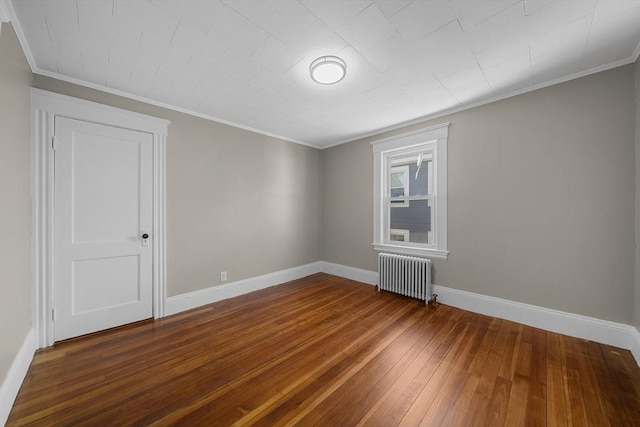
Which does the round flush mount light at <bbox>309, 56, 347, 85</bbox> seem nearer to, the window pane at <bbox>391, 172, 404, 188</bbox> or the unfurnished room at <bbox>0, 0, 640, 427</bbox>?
the unfurnished room at <bbox>0, 0, 640, 427</bbox>

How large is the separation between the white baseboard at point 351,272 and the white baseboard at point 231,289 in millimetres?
301

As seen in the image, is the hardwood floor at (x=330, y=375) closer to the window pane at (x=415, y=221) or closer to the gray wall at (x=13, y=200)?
the gray wall at (x=13, y=200)

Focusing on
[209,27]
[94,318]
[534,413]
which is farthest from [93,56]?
[534,413]

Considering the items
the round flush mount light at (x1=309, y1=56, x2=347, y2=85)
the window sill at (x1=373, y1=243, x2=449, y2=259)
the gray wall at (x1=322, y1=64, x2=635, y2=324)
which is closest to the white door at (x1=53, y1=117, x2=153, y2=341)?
the round flush mount light at (x1=309, y1=56, x2=347, y2=85)

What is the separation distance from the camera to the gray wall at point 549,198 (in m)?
2.21

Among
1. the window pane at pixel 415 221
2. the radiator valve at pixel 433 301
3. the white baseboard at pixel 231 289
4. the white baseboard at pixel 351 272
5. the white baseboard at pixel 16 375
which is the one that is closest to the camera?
the white baseboard at pixel 16 375

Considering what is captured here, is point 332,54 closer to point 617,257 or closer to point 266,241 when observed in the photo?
point 266,241

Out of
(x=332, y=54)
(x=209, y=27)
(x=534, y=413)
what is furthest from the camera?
(x=332, y=54)

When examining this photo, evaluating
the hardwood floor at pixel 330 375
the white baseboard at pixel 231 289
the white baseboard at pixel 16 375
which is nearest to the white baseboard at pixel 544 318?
the hardwood floor at pixel 330 375

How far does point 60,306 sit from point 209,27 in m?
2.89

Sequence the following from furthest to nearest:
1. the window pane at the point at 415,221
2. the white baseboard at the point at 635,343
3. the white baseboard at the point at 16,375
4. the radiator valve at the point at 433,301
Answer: the window pane at the point at 415,221 → the radiator valve at the point at 433,301 → the white baseboard at the point at 635,343 → the white baseboard at the point at 16,375

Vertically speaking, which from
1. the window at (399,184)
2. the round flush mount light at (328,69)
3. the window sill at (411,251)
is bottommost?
the window sill at (411,251)

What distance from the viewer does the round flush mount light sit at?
6.81ft

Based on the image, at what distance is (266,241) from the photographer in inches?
158
